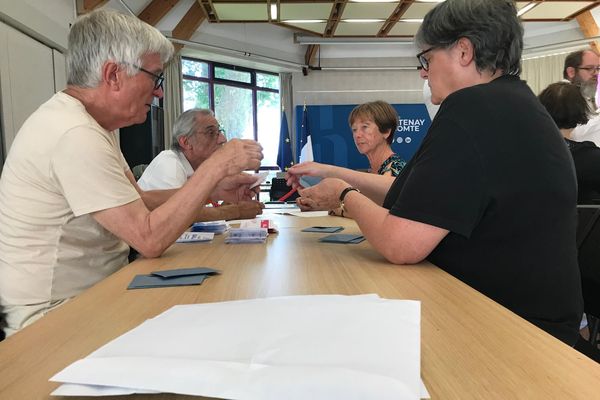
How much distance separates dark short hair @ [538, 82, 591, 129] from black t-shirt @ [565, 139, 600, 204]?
0.72 feet

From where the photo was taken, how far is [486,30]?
119 centimetres

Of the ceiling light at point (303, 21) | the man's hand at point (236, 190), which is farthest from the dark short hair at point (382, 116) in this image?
the ceiling light at point (303, 21)

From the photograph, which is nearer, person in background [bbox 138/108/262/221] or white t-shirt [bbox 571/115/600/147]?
person in background [bbox 138/108/262/221]

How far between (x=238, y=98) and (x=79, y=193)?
7609 millimetres

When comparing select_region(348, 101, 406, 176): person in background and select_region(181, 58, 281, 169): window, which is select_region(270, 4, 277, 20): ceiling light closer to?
select_region(181, 58, 281, 169): window

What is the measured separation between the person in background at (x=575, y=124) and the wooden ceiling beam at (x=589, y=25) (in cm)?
601

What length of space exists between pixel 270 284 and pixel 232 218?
1.26 meters

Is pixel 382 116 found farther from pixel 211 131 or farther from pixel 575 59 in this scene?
pixel 575 59

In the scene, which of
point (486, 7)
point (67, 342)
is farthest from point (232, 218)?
point (67, 342)

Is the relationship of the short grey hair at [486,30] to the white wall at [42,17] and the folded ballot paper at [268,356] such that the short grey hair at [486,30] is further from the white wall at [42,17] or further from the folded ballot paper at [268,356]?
the white wall at [42,17]

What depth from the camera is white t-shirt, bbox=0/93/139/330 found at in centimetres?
113

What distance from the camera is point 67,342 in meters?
0.65

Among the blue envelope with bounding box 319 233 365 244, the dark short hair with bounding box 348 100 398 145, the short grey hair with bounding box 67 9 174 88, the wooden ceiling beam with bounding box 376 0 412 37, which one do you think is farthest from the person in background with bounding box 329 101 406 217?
the wooden ceiling beam with bounding box 376 0 412 37

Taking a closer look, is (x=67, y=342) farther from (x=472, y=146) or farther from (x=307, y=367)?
(x=472, y=146)
